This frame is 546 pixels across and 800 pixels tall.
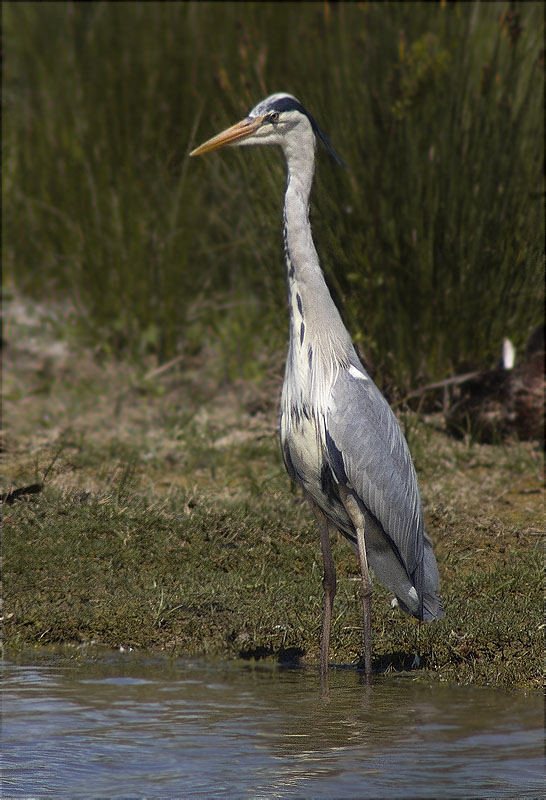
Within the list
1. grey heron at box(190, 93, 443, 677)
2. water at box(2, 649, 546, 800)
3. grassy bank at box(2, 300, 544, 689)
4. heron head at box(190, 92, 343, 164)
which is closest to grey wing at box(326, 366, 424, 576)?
grey heron at box(190, 93, 443, 677)

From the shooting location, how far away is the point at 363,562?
4.05 m

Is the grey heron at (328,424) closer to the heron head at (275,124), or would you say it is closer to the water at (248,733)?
the heron head at (275,124)

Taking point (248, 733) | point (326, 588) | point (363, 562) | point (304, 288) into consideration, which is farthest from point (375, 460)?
point (248, 733)

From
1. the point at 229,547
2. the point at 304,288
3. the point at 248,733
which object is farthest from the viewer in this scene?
the point at 229,547

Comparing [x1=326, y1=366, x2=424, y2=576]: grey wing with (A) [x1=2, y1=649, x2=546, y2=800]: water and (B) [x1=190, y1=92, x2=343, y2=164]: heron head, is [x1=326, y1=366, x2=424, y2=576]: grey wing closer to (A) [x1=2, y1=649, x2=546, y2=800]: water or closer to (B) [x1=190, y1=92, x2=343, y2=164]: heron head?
(A) [x1=2, y1=649, x2=546, y2=800]: water

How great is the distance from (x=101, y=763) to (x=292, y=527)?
7.50 feet

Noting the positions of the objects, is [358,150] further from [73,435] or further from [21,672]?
[21,672]

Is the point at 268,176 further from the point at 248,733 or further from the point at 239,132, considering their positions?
the point at 248,733

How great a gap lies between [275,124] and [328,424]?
46.5 inches

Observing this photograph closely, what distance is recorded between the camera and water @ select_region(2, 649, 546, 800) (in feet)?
Answer: 9.28

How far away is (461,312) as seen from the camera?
6.77 m

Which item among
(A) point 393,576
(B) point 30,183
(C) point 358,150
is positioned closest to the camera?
(A) point 393,576

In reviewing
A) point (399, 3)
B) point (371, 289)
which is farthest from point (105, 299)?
point (399, 3)

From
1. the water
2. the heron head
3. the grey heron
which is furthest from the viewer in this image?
the heron head
